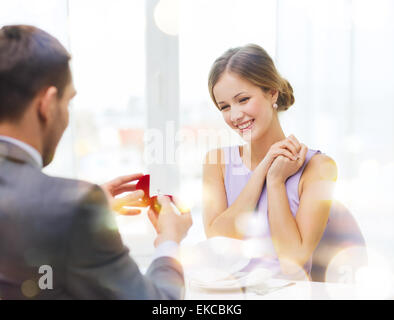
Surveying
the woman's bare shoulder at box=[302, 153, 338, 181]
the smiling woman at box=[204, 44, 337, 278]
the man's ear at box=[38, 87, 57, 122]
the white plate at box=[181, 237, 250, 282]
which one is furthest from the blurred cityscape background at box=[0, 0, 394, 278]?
the man's ear at box=[38, 87, 57, 122]

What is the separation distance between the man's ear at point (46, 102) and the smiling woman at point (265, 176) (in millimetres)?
798

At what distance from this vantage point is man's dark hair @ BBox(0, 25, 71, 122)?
2.23 ft

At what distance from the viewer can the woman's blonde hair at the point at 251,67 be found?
145cm

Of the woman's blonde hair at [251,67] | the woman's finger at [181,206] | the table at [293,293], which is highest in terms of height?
the woman's blonde hair at [251,67]

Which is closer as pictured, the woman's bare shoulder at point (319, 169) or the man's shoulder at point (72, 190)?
the man's shoulder at point (72, 190)

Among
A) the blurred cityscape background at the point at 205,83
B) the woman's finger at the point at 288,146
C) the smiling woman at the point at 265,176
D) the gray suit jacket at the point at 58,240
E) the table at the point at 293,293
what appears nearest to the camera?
the gray suit jacket at the point at 58,240

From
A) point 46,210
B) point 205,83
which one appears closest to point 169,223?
point 46,210

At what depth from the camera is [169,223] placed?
83 centimetres

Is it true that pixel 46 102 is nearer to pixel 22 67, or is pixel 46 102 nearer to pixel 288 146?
pixel 22 67

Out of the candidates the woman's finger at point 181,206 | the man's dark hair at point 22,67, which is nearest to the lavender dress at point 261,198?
the woman's finger at point 181,206

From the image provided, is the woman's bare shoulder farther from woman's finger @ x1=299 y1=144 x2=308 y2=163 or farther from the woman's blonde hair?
the woman's blonde hair

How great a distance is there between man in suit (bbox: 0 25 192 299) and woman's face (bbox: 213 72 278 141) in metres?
0.80

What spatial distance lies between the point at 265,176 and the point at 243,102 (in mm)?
279

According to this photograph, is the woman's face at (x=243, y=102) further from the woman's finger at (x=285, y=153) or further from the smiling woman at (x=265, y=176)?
the woman's finger at (x=285, y=153)
